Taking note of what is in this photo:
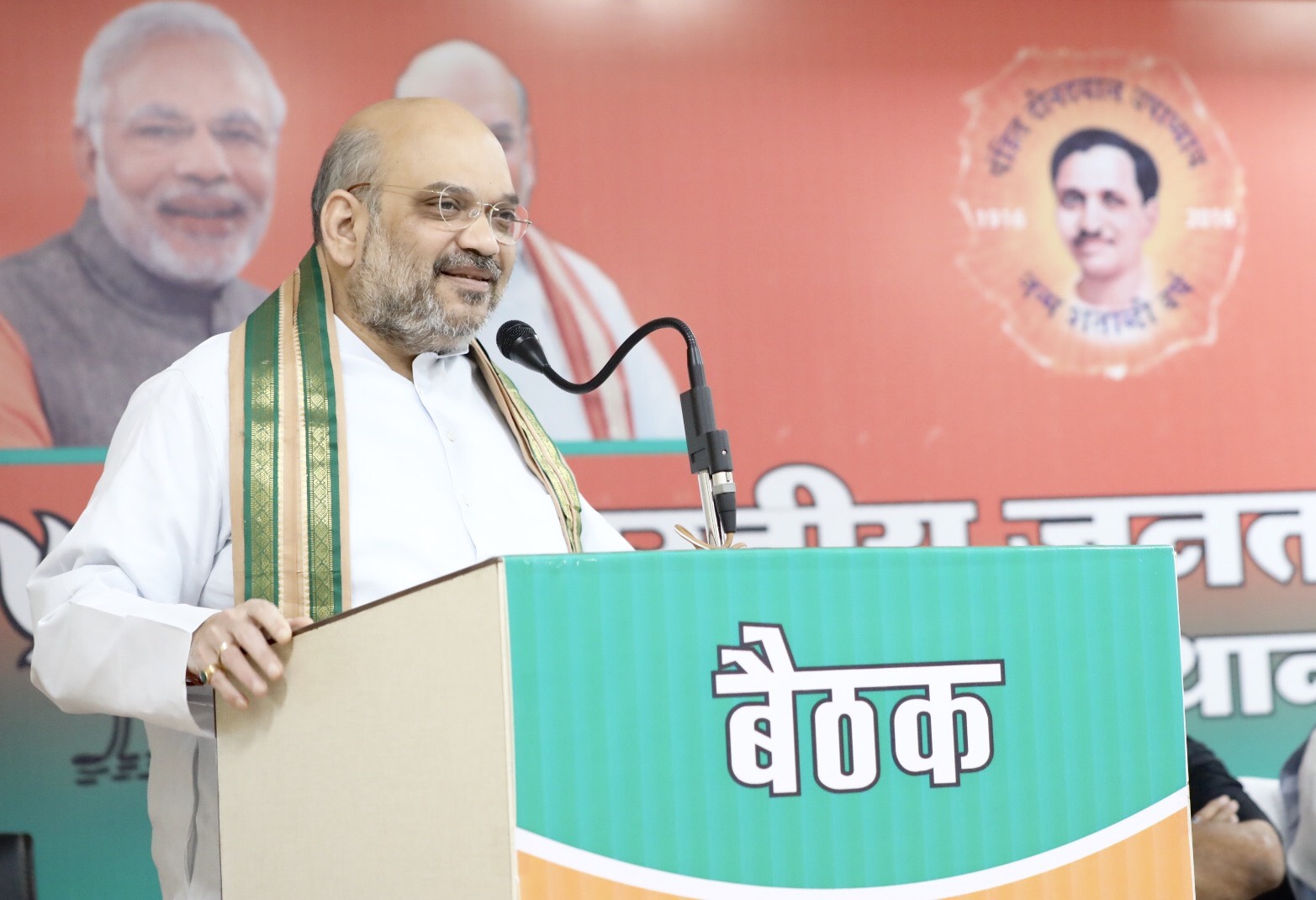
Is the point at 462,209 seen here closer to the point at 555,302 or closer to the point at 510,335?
the point at 510,335

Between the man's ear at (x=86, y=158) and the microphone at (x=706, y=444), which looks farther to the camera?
the man's ear at (x=86, y=158)

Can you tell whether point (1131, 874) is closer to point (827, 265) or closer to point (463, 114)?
point (463, 114)

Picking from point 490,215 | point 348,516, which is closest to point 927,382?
point 490,215

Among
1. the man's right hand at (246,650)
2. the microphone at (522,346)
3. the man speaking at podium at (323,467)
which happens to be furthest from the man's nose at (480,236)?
the man's right hand at (246,650)

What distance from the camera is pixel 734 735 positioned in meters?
0.87

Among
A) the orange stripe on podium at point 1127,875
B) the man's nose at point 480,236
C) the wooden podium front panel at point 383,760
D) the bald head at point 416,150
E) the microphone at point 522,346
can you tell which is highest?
the bald head at point 416,150

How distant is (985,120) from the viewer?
290 centimetres

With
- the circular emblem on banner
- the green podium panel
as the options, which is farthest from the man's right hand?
the circular emblem on banner

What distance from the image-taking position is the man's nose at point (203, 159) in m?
2.58

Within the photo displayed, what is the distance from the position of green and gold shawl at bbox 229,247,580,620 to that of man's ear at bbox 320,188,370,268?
9 cm

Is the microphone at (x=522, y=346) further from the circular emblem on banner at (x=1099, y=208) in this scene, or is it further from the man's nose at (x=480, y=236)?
the circular emblem on banner at (x=1099, y=208)

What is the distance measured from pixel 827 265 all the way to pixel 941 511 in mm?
579

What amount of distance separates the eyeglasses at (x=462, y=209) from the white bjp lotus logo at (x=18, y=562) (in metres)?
1.32

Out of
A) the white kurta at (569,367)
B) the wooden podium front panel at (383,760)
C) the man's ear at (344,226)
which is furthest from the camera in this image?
the white kurta at (569,367)
